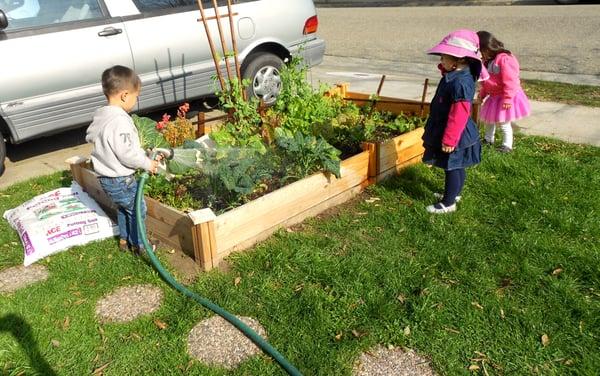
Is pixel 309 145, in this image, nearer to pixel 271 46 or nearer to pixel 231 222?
pixel 231 222

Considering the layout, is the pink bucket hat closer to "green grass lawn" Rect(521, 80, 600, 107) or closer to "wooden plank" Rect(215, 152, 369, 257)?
"wooden plank" Rect(215, 152, 369, 257)

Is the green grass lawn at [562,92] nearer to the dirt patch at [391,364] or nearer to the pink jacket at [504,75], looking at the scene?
the pink jacket at [504,75]

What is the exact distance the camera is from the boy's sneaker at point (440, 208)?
4055 mm

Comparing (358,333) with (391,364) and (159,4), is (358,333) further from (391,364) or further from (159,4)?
(159,4)

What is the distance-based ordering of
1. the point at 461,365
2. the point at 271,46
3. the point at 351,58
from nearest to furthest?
1. the point at 461,365
2. the point at 271,46
3. the point at 351,58

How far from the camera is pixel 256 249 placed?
3.62 m

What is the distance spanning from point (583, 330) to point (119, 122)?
9.39ft

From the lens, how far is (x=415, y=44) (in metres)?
12.5

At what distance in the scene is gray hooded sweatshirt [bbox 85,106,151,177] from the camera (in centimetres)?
325

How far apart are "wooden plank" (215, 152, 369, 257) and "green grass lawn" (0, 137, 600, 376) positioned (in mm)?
124

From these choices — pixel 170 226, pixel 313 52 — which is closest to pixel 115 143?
pixel 170 226

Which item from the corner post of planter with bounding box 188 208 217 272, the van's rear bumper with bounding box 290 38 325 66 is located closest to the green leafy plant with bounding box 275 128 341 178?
the corner post of planter with bounding box 188 208 217 272

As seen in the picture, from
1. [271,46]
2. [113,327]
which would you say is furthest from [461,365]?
[271,46]

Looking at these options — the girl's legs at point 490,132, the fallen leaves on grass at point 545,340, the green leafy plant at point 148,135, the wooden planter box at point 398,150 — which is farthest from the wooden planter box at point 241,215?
the fallen leaves on grass at point 545,340
